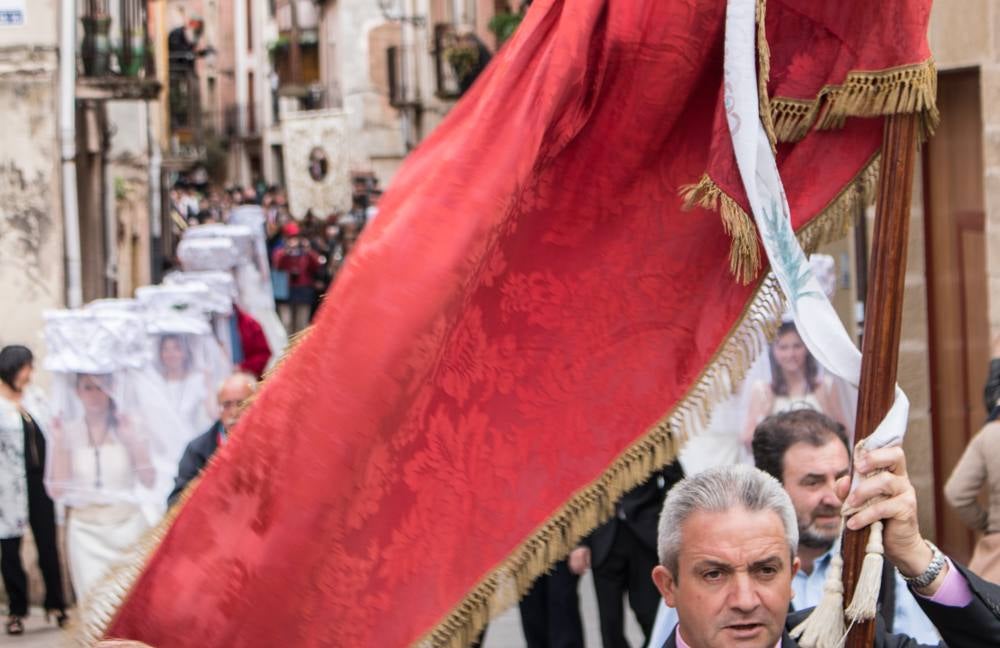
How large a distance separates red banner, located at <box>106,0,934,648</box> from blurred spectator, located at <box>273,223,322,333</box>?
69.9ft

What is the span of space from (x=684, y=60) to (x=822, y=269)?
221 inches

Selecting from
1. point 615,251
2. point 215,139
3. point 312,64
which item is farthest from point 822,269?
point 215,139

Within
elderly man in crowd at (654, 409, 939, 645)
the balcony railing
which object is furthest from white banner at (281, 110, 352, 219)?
elderly man in crowd at (654, 409, 939, 645)

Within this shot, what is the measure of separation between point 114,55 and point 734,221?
16.3m

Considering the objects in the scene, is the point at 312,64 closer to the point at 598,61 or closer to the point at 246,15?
the point at 246,15

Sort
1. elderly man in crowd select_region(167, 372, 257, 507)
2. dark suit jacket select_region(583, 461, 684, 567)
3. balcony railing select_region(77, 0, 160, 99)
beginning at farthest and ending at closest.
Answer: balcony railing select_region(77, 0, 160, 99)
dark suit jacket select_region(583, 461, 684, 567)
elderly man in crowd select_region(167, 372, 257, 507)

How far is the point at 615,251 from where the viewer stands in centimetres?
372

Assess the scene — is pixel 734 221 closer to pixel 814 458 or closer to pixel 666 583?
pixel 666 583

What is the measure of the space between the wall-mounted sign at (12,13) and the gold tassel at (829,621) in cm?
1157

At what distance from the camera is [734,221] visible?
3443mm

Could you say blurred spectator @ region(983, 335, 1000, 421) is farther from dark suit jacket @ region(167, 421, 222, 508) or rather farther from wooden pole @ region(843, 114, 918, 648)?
wooden pole @ region(843, 114, 918, 648)

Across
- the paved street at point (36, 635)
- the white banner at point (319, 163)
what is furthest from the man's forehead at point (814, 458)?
the white banner at point (319, 163)

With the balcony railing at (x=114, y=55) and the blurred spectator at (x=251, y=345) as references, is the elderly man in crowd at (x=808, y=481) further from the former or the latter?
the balcony railing at (x=114, y=55)

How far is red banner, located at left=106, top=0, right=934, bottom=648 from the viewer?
10.9 ft
